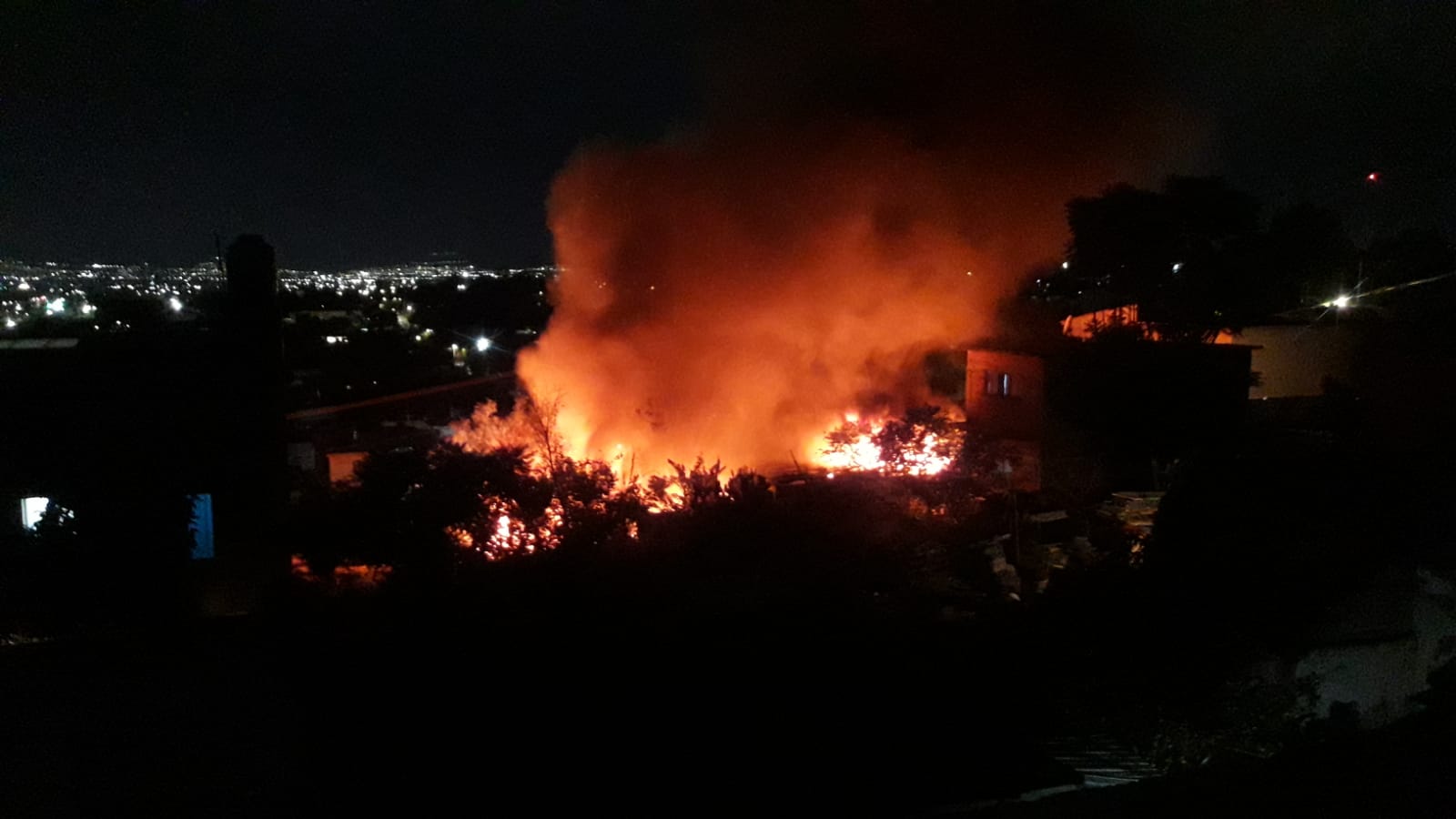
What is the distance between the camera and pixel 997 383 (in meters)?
16.8

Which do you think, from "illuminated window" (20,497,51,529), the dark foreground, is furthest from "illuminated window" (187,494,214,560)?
the dark foreground

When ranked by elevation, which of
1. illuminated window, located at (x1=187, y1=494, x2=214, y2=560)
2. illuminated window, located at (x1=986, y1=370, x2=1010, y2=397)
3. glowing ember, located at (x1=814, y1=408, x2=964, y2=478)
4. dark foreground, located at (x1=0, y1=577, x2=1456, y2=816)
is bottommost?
dark foreground, located at (x1=0, y1=577, x2=1456, y2=816)

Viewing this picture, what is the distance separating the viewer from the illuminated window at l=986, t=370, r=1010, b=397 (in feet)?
54.2

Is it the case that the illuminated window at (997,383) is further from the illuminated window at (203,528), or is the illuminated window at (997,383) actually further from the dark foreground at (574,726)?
the illuminated window at (203,528)

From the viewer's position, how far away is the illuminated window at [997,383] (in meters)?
16.5

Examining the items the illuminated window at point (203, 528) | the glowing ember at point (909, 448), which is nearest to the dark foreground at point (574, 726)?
the illuminated window at point (203, 528)

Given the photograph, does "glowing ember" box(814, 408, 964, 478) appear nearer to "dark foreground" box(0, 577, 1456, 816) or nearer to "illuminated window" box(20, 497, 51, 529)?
"dark foreground" box(0, 577, 1456, 816)

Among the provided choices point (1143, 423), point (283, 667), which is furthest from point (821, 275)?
point (283, 667)

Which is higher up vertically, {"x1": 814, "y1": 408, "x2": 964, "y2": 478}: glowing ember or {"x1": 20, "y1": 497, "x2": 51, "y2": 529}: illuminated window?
{"x1": 814, "y1": 408, "x2": 964, "y2": 478}: glowing ember

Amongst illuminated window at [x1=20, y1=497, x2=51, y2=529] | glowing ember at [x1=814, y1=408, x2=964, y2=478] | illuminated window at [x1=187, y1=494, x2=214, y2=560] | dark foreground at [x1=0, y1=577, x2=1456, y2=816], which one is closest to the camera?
dark foreground at [x1=0, y1=577, x2=1456, y2=816]

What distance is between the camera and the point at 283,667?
491 centimetres

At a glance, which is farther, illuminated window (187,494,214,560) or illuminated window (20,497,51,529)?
illuminated window (187,494,214,560)

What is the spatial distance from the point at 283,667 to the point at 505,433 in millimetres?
9328

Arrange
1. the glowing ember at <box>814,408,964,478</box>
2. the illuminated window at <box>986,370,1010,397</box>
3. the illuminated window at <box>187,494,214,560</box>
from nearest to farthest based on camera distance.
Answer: the illuminated window at <box>187,494,214,560</box>
the glowing ember at <box>814,408,964,478</box>
the illuminated window at <box>986,370,1010,397</box>
